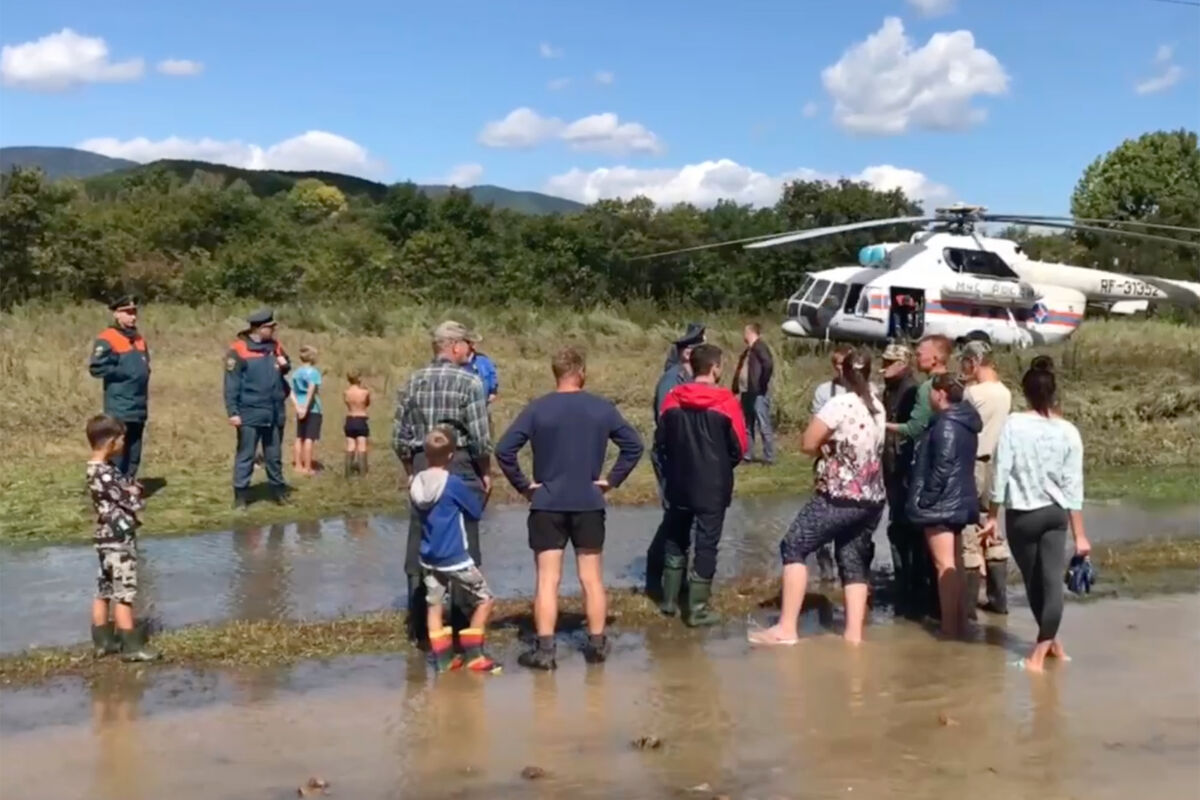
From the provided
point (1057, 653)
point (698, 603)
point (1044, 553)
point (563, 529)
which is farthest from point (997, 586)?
point (563, 529)

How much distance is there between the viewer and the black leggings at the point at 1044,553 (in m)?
7.30

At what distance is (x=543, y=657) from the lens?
291 inches

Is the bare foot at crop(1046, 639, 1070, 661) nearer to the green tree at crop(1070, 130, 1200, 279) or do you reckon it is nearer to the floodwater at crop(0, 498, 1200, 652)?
the floodwater at crop(0, 498, 1200, 652)

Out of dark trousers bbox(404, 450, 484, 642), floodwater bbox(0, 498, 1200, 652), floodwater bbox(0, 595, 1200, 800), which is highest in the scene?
dark trousers bbox(404, 450, 484, 642)

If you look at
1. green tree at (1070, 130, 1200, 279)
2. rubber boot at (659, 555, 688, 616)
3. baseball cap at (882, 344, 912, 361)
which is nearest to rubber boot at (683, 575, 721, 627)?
rubber boot at (659, 555, 688, 616)

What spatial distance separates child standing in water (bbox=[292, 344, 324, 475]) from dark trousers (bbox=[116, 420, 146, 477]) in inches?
92.4

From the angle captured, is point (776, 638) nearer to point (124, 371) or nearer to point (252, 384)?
point (252, 384)

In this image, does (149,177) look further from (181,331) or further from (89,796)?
A: (89,796)

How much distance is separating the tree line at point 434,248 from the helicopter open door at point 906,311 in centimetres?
1026

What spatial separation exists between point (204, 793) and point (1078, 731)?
4.09 meters

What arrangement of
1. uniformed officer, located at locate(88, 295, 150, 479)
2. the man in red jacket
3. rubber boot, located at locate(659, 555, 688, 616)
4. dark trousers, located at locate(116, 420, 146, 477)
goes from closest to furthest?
the man in red jacket
rubber boot, located at locate(659, 555, 688, 616)
uniformed officer, located at locate(88, 295, 150, 479)
dark trousers, located at locate(116, 420, 146, 477)

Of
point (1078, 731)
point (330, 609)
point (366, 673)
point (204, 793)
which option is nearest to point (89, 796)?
point (204, 793)

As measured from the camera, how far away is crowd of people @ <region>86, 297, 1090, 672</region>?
7293 millimetres

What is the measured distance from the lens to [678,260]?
152 feet
